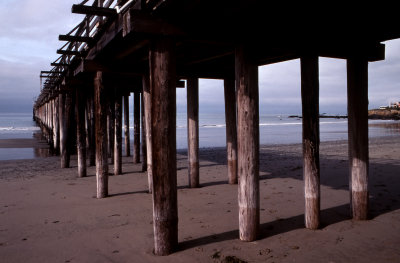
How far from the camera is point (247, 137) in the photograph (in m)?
4.40

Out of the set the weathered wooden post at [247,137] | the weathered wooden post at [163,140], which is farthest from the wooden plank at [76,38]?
the weathered wooden post at [247,137]

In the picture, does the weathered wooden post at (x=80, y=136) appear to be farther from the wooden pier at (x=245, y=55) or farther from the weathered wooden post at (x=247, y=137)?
the weathered wooden post at (x=247, y=137)

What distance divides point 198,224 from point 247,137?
1833 millimetres

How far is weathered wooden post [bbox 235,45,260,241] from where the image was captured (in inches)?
173

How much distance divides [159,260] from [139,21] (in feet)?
9.57

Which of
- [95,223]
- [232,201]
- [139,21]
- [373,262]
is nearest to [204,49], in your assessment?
[139,21]

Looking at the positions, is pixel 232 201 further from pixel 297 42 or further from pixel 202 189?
pixel 297 42

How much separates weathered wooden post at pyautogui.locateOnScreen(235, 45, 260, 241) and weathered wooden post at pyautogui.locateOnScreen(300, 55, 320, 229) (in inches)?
34.7

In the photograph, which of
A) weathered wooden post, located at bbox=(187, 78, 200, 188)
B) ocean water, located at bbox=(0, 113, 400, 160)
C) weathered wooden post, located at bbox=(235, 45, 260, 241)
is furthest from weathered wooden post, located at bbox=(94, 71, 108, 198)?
ocean water, located at bbox=(0, 113, 400, 160)

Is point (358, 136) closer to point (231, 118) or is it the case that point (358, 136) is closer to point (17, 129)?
point (231, 118)

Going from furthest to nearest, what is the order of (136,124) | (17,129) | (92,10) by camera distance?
(17,129) < (136,124) < (92,10)

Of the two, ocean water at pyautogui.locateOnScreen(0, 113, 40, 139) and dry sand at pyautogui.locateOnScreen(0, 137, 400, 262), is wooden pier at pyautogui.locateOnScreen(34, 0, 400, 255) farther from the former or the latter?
ocean water at pyautogui.locateOnScreen(0, 113, 40, 139)

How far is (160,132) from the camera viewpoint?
4.09 meters

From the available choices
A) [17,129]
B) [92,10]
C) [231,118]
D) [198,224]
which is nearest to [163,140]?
[198,224]
